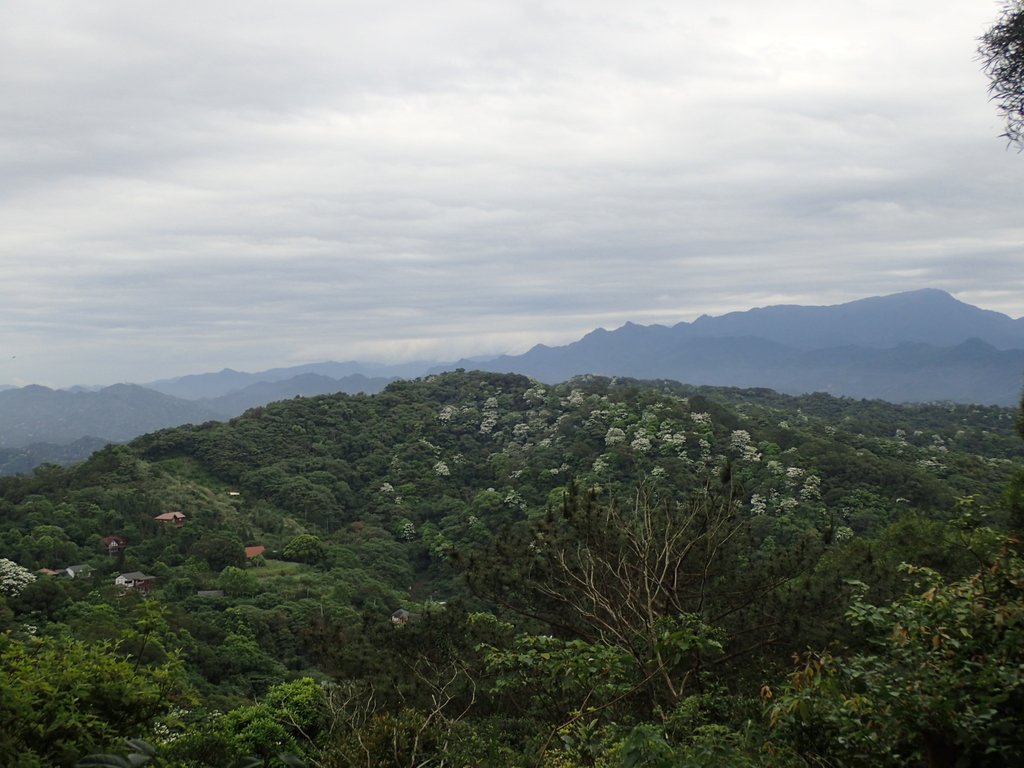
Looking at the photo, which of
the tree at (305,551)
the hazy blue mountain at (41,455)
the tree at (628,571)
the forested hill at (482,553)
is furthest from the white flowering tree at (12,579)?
the hazy blue mountain at (41,455)

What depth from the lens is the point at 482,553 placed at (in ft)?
30.5

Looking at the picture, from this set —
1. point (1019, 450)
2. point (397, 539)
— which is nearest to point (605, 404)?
point (397, 539)

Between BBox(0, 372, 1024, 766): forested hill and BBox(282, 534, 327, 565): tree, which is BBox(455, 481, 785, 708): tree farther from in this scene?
BBox(282, 534, 327, 565): tree

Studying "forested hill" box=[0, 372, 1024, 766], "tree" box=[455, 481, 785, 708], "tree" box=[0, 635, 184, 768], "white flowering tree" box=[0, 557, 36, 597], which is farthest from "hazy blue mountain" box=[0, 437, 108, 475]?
"tree" box=[0, 635, 184, 768]

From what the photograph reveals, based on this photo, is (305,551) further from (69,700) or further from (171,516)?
(69,700)

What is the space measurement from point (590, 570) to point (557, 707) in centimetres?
165

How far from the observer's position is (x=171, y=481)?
1783 inches

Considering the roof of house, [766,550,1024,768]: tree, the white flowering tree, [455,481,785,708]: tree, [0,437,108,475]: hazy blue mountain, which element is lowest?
[0,437,108,475]: hazy blue mountain

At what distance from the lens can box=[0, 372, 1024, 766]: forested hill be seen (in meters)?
5.72

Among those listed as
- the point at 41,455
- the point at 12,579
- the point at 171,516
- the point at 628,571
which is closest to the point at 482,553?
the point at 628,571

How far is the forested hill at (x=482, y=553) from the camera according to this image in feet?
18.8

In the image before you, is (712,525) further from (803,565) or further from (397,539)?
(397,539)

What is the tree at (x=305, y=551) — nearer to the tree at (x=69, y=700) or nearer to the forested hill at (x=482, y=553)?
the forested hill at (x=482, y=553)

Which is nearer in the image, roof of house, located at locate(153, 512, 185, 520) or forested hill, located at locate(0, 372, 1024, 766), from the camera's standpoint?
forested hill, located at locate(0, 372, 1024, 766)
